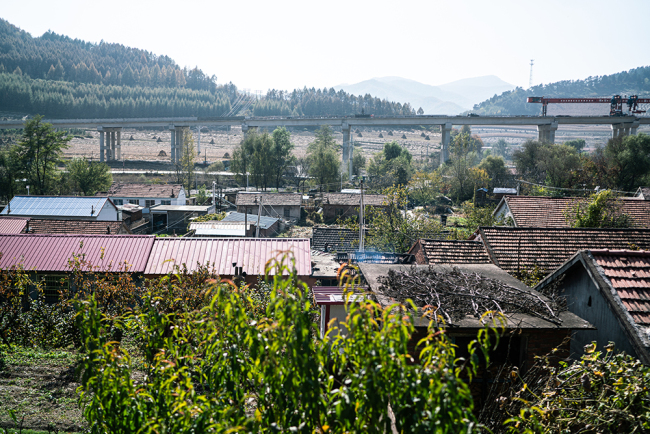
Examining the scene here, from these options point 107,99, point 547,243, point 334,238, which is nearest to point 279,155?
point 334,238

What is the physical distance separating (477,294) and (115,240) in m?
14.3

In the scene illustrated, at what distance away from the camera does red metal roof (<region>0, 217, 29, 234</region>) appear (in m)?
22.7

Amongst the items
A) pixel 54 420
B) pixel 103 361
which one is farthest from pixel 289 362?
pixel 54 420

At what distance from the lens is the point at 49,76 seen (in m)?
182

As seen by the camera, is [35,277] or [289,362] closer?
[289,362]

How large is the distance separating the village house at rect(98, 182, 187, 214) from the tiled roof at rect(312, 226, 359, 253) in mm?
17929

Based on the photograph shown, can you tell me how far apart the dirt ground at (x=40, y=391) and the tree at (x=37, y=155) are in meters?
40.9

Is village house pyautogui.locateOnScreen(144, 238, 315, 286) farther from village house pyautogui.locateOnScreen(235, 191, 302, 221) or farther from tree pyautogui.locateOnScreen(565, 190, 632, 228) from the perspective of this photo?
village house pyautogui.locateOnScreen(235, 191, 302, 221)

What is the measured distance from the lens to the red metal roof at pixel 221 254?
16344 mm

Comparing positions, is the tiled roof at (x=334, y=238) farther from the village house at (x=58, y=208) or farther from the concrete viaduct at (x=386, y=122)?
the concrete viaduct at (x=386, y=122)

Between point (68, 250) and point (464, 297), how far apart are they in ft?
49.1

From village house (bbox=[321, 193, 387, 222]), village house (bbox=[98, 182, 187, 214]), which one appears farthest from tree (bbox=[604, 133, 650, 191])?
village house (bbox=[98, 182, 187, 214])

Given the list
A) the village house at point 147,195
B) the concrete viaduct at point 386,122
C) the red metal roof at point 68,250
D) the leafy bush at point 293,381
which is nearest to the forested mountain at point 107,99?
the concrete viaduct at point 386,122

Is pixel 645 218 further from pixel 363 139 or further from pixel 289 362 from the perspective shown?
pixel 363 139
